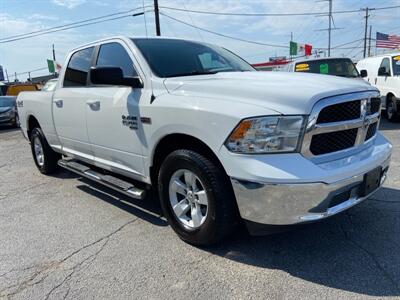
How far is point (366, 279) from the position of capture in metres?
2.84

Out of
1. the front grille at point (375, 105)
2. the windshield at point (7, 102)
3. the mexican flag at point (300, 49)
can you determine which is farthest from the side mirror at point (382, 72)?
the mexican flag at point (300, 49)

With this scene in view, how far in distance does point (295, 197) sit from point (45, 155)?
15.8 ft

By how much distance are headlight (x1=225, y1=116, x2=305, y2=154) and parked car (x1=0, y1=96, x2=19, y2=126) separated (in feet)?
52.7

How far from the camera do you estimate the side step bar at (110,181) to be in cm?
394

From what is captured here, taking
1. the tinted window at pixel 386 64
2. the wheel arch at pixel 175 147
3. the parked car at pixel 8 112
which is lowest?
the parked car at pixel 8 112

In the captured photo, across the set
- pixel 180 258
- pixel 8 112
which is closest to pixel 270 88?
pixel 180 258

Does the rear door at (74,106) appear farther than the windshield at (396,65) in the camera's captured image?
No

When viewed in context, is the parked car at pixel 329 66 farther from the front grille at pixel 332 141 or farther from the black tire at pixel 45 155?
the front grille at pixel 332 141

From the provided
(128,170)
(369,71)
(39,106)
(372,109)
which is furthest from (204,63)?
(369,71)

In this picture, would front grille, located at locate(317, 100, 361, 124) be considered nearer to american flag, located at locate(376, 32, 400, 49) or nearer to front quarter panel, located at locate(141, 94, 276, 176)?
front quarter panel, located at locate(141, 94, 276, 176)

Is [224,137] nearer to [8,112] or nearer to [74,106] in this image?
[74,106]

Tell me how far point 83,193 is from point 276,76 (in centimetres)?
321

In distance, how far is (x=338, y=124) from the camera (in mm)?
2977

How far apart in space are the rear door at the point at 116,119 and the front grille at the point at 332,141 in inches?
66.0
